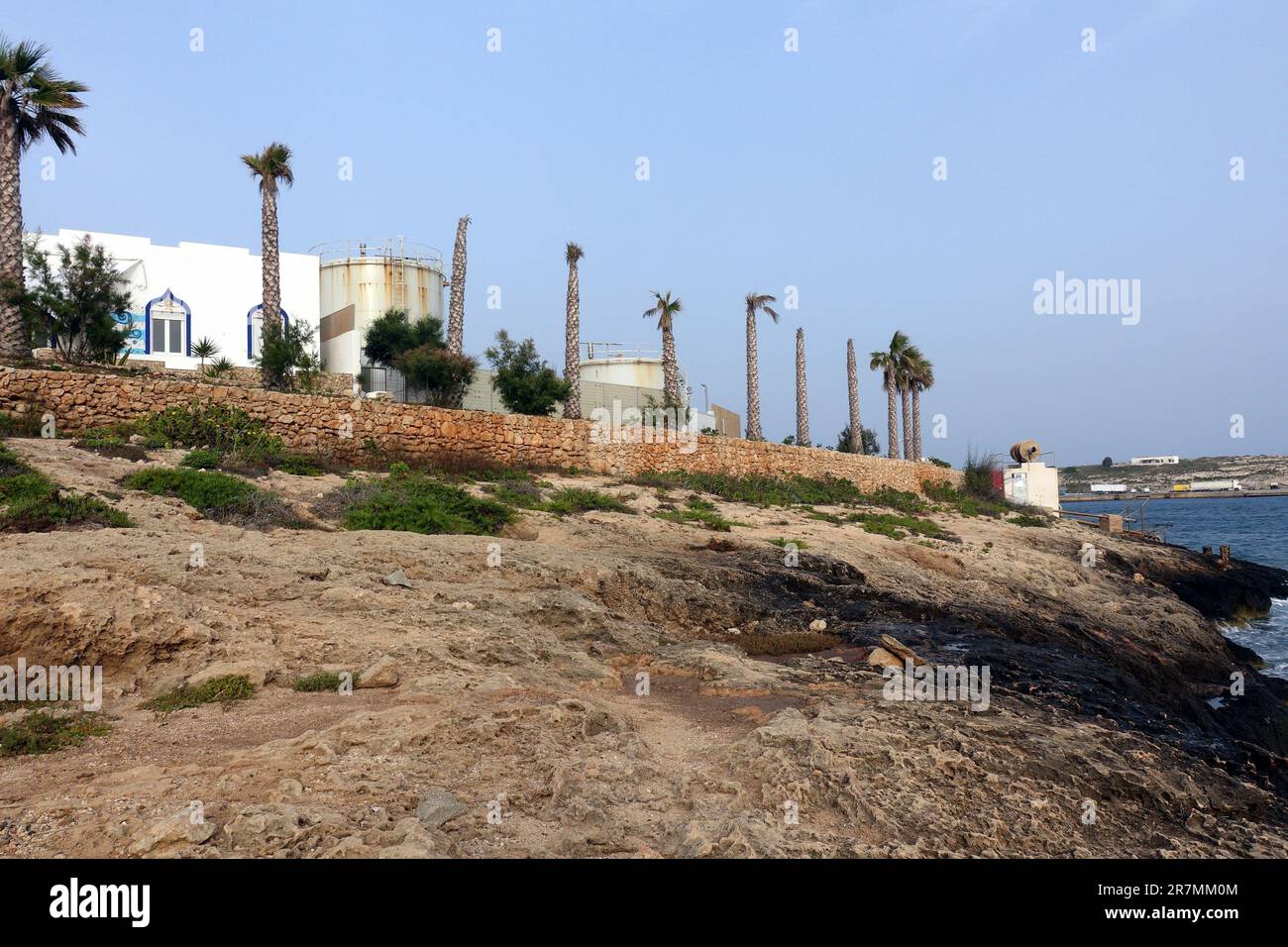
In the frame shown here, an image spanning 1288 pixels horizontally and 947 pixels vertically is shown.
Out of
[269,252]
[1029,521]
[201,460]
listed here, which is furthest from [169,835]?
[1029,521]

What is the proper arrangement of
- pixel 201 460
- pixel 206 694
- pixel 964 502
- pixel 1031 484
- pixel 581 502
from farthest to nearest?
1. pixel 1031 484
2. pixel 964 502
3. pixel 581 502
4. pixel 201 460
5. pixel 206 694

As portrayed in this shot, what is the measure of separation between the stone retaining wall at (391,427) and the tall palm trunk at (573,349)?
3.20 m

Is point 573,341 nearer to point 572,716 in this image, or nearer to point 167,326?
point 167,326

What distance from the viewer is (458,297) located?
28281mm

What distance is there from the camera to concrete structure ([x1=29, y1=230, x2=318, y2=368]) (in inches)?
1184

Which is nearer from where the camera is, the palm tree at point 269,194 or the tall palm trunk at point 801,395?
the palm tree at point 269,194

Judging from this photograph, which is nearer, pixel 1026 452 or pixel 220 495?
pixel 220 495

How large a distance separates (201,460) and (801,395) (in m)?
31.4

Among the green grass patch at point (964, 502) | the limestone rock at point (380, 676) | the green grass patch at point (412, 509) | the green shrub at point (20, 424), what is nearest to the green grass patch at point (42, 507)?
the green grass patch at point (412, 509)

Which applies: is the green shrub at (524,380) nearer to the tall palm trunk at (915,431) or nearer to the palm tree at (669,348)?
the palm tree at (669,348)

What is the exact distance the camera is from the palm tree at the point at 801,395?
4038 centimetres

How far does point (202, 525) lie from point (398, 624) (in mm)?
4520
